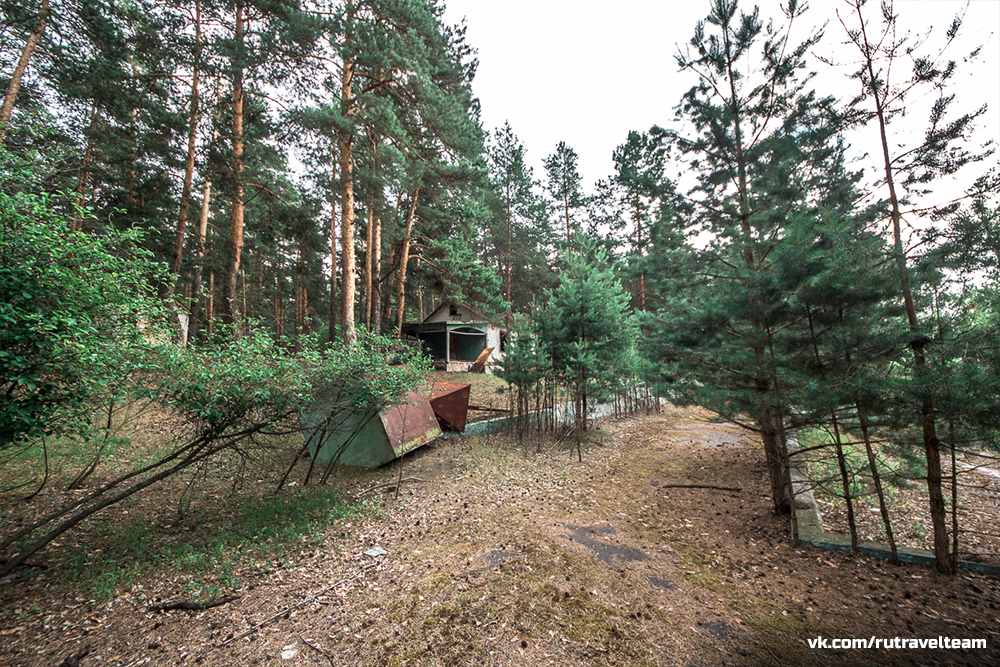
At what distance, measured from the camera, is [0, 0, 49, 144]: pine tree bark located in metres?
6.45

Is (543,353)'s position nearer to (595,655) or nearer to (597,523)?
(597,523)

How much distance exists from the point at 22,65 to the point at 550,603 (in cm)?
1235

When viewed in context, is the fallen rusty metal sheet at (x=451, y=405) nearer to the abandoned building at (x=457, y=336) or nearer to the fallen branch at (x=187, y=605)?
the fallen branch at (x=187, y=605)

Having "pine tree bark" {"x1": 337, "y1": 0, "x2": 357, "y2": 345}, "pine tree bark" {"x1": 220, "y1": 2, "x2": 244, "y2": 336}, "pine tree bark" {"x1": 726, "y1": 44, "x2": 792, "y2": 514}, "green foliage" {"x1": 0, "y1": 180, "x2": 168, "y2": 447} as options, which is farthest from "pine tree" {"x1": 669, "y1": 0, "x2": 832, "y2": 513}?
"pine tree bark" {"x1": 220, "y1": 2, "x2": 244, "y2": 336}

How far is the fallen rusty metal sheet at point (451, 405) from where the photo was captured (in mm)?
8875

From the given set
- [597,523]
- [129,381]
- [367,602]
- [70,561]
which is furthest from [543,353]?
[70,561]

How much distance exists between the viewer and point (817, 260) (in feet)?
11.9

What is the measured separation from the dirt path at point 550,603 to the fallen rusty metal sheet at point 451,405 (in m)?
3.50

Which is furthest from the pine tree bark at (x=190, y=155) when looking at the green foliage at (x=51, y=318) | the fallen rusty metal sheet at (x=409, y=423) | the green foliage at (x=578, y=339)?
the green foliage at (x=578, y=339)

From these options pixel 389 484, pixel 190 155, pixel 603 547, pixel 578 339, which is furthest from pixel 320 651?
pixel 190 155

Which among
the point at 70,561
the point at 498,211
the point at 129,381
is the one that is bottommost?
the point at 70,561

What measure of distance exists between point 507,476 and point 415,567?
327 centimetres

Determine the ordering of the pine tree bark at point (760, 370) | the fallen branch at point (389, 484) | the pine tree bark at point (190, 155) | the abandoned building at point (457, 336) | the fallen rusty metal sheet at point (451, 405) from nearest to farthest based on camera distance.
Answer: the pine tree bark at point (760, 370), the fallen branch at point (389, 484), the fallen rusty metal sheet at point (451, 405), the pine tree bark at point (190, 155), the abandoned building at point (457, 336)

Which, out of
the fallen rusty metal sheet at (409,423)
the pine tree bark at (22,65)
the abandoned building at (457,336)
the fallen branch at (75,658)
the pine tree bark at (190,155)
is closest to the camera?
the fallen branch at (75,658)
